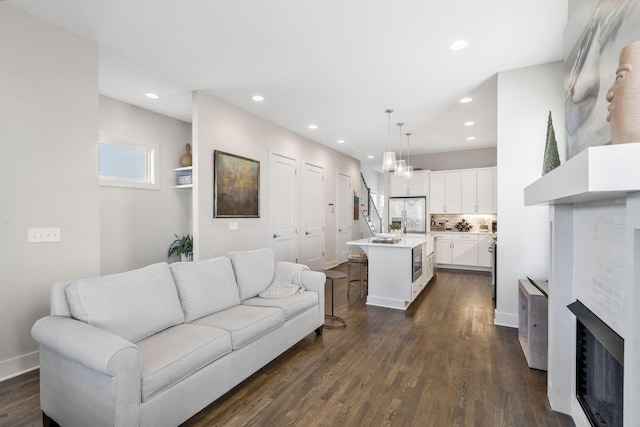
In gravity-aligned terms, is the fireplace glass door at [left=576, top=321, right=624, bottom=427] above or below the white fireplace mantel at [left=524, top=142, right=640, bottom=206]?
below

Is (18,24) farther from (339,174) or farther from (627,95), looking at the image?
(339,174)

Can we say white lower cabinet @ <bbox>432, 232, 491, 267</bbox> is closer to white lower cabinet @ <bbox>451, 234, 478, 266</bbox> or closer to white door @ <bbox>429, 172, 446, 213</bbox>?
white lower cabinet @ <bbox>451, 234, 478, 266</bbox>

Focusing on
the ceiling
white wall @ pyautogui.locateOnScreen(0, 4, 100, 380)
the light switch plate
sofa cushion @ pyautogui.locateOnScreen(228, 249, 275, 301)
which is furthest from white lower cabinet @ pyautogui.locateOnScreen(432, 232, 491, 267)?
the light switch plate

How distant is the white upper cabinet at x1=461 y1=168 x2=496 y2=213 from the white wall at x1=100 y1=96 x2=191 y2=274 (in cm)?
603

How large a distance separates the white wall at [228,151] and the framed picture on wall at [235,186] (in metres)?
0.08

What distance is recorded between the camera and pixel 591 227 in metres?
1.64

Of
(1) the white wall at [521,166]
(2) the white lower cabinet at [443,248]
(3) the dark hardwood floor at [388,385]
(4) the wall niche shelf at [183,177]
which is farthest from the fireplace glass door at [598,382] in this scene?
(2) the white lower cabinet at [443,248]

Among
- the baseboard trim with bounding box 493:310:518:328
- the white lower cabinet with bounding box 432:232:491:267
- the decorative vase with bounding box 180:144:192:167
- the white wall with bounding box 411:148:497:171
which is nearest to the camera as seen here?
the baseboard trim with bounding box 493:310:518:328

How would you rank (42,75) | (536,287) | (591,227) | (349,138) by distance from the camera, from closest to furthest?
(591,227) → (42,75) → (536,287) → (349,138)

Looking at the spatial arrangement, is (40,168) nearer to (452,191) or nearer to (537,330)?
(537,330)

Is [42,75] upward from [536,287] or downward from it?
upward

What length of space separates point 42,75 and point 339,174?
5802mm

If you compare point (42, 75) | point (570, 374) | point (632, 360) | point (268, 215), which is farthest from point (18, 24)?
point (570, 374)

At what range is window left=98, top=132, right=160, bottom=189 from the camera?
415cm
